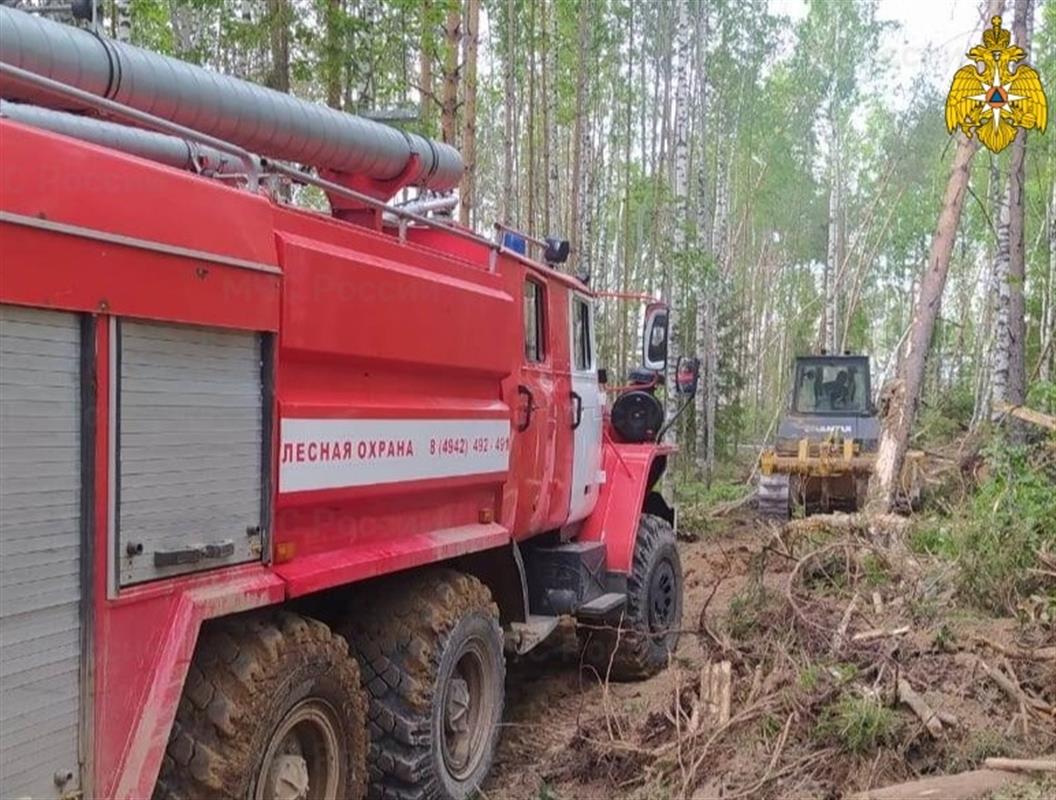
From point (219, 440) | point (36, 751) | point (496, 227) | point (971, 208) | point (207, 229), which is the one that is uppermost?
point (971, 208)

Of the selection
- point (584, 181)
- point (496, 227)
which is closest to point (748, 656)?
point (496, 227)

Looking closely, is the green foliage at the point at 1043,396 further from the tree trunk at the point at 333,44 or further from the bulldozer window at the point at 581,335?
the tree trunk at the point at 333,44

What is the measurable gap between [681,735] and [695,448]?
16951mm

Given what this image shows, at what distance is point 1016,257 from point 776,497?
4.52 meters

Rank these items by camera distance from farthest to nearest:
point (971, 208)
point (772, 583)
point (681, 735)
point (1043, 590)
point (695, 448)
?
point (971, 208) → point (695, 448) → point (772, 583) → point (1043, 590) → point (681, 735)

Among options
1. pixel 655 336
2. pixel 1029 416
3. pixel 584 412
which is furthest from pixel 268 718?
pixel 1029 416

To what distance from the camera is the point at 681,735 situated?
4.97 m

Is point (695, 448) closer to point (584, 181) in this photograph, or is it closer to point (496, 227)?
point (584, 181)

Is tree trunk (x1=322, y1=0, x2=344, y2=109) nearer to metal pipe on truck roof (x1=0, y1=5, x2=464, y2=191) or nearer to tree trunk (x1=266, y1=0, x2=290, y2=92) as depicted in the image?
tree trunk (x1=266, y1=0, x2=290, y2=92)

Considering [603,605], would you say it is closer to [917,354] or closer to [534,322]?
[534,322]

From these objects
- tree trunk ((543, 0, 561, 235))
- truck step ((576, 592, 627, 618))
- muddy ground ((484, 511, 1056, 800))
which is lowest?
muddy ground ((484, 511, 1056, 800))

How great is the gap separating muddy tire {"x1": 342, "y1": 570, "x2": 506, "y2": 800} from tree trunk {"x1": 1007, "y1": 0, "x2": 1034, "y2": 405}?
31.9ft

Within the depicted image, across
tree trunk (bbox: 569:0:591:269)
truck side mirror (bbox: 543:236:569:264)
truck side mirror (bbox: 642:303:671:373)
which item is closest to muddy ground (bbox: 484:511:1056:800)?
truck side mirror (bbox: 642:303:671:373)

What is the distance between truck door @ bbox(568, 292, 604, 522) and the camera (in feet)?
21.6
